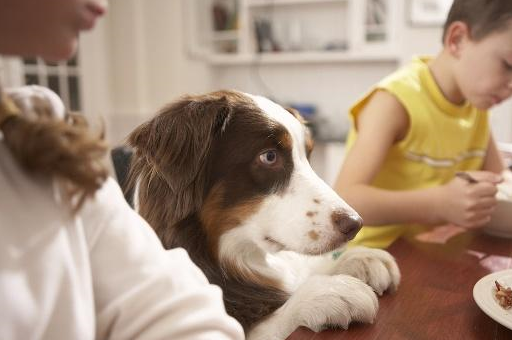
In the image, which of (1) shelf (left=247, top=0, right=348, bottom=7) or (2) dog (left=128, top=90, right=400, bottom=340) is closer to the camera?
(2) dog (left=128, top=90, right=400, bottom=340)

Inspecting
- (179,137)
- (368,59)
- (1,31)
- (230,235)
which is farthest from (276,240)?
(368,59)

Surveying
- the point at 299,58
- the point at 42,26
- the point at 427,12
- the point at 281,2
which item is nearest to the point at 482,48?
the point at 42,26

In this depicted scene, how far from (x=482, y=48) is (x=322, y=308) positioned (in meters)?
1.01

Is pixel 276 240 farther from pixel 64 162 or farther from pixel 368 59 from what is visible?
pixel 368 59

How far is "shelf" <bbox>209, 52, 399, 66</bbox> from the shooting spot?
326 centimetres

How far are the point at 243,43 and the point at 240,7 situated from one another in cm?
31

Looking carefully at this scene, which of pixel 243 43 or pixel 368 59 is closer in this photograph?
pixel 368 59

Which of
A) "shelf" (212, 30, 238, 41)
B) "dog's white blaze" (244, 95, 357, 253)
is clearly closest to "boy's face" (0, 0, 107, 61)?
"dog's white blaze" (244, 95, 357, 253)

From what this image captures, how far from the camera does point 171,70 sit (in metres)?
3.52

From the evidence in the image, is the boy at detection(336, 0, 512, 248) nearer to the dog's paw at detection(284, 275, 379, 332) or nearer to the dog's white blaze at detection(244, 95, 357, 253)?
the dog's white blaze at detection(244, 95, 357, 253)

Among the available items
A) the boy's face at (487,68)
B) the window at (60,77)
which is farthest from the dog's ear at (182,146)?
the window at (60,77)

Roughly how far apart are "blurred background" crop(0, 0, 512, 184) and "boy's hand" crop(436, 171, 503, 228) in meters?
2.19

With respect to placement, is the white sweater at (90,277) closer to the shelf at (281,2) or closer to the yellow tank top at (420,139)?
the yellow tank top at (420,139)

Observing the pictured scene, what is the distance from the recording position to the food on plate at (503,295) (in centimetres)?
63
